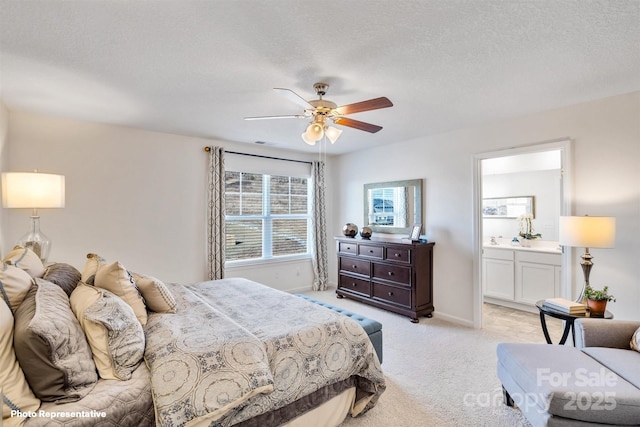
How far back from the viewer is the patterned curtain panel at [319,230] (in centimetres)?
543

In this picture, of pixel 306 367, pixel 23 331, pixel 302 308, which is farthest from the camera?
pixel 302 308

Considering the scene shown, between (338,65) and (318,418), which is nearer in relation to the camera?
(318,418)

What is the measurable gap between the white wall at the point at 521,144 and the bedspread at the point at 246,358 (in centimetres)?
237

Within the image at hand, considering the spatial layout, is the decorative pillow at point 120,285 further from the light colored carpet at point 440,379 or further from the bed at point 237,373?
the light colored carpet at point 440,379

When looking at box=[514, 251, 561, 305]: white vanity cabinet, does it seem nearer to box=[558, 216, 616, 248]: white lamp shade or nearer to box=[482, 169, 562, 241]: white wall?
box=[482, 169, 562, 241]: white wall

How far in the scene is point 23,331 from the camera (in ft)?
3.91

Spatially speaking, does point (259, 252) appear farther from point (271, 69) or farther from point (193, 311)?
point (271, 69)

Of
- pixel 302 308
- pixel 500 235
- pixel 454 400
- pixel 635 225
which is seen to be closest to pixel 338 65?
pixel 302 308

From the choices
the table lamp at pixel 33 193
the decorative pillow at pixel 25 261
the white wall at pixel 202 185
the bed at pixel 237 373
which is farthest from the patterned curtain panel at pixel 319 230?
the decorative pillow at pixel 25 261

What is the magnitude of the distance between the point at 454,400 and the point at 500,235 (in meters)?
3.76

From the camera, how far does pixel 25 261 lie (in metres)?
1.87

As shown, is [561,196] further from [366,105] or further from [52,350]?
[52,350]

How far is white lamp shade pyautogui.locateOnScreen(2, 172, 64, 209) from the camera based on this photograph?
97.7 inches

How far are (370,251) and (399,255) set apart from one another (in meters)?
0.50
